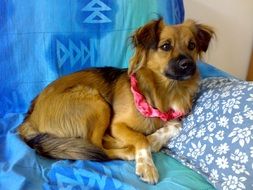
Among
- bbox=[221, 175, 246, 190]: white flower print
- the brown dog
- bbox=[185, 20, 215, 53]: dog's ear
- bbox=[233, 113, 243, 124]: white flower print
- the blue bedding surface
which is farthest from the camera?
the blue bedding surface

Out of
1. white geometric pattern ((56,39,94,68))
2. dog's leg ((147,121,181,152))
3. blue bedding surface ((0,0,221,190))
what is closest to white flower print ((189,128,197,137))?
dog's leg ((147,121,181,152))

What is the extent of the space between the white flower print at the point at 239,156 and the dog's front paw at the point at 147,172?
0.31m

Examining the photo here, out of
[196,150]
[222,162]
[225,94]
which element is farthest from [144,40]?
[222,162]

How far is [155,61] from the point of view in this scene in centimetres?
163

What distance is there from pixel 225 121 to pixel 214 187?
0.26m

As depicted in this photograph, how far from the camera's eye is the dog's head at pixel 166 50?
1.55 m

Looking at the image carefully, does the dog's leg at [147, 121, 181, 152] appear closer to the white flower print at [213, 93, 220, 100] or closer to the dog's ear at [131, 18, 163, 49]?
the white flower print at [213, 93, 220, 100]

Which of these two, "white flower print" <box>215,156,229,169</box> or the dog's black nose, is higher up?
the dog's black nose

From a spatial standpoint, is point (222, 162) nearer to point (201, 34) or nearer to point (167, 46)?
point (167, 46)

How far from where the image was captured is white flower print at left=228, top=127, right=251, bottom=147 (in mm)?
1265

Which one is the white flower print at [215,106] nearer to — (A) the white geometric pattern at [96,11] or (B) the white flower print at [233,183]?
(B) the white flower print at [233,183]

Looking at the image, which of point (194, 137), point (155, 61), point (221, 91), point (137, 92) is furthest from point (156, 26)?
point (194, 137)

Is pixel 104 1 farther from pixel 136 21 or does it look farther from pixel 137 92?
pixel 137 92

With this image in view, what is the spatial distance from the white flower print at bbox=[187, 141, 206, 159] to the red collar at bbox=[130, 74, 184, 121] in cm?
23
